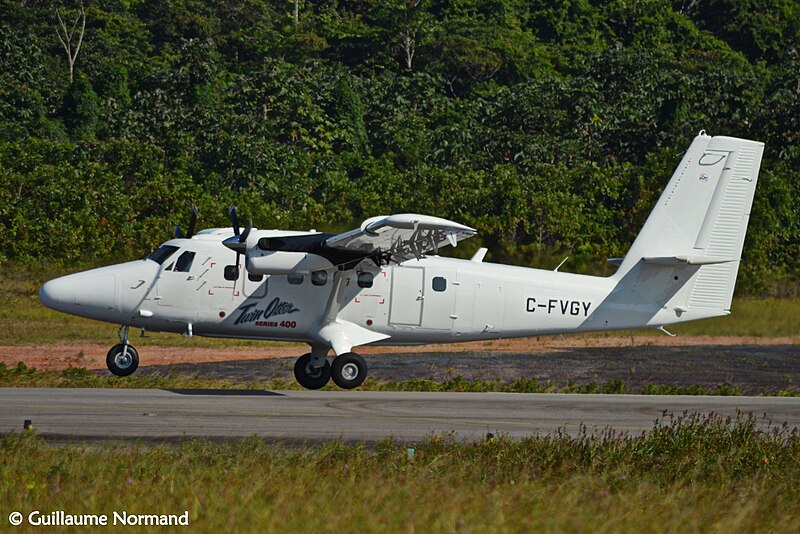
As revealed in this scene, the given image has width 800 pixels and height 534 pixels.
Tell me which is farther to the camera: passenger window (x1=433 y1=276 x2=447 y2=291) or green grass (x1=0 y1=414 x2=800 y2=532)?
passenger window (x1=433 y1=276 x2=447 y2=291)

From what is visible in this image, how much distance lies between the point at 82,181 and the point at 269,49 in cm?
4092

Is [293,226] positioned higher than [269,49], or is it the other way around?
[269,49]

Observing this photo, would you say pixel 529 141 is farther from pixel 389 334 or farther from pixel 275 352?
pixel 389 334

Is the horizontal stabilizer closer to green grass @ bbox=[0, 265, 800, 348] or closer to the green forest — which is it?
green grass @ bbox=[0, 265, 800, 348]

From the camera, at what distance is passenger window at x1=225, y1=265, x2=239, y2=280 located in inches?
893

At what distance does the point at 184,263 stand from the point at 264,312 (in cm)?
175

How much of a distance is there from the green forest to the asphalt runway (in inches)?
339

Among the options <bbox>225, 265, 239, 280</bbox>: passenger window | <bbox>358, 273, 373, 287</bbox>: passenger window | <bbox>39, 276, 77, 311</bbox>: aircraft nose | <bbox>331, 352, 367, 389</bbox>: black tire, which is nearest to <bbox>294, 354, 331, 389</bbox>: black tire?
<bbox>331, 352, 367, 389</bbox>: black tire

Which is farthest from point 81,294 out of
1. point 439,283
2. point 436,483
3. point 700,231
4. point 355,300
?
point 436,483

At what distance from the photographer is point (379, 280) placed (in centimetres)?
2330

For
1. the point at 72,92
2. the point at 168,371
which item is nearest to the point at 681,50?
the point at 72,92

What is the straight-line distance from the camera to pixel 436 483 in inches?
456

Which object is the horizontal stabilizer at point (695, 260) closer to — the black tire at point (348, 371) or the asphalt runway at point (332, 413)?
the asphalt runway at point (332, 413)

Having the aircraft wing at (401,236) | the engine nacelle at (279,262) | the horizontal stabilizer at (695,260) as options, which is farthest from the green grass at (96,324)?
the engine nacelle at (279,262)
